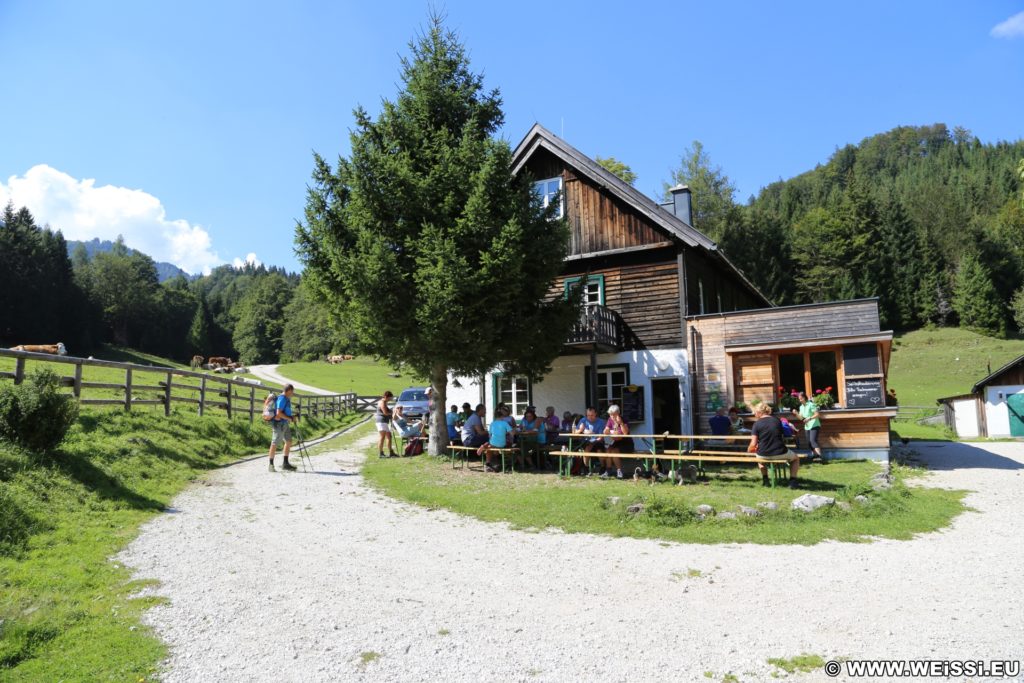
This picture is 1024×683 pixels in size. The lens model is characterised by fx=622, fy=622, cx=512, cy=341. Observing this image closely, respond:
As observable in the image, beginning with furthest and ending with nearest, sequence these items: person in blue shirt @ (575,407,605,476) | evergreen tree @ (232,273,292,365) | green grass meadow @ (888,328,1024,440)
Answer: evergreen tree @ (232,273,292,365) → green grass meadow @ (888,328,1024,440) → person in blue shirt @ (575,407,605,476)

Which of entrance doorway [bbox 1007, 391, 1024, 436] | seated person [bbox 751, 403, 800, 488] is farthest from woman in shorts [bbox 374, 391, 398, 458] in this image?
entrance doorway [bbox 1007, 391, 1024, 436]

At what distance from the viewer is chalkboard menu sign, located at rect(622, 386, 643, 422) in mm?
18812

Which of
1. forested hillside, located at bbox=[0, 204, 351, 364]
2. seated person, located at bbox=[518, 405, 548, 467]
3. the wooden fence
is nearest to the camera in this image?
the wooden fence

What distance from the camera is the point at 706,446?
17906 millimetres

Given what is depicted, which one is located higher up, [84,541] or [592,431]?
[592,431]

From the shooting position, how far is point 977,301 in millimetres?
62781

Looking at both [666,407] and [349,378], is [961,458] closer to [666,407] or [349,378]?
[666,407]

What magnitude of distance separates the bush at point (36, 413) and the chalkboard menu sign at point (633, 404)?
13865mm

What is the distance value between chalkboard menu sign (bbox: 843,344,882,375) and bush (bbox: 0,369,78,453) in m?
17.2

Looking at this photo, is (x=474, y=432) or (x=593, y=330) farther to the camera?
(x=593, y=330)

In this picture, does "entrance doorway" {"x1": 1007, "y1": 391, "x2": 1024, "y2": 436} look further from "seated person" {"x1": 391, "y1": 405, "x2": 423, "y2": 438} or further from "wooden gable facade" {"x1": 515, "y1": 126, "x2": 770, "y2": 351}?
"seated person" {"x1": 391, "y1": 405, "x2": 423, "y2": 438}

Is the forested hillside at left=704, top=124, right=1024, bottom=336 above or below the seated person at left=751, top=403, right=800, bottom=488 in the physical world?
above

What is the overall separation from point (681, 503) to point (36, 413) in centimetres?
1006

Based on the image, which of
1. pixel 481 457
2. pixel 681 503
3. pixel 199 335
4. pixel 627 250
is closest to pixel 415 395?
pixel 481 457
